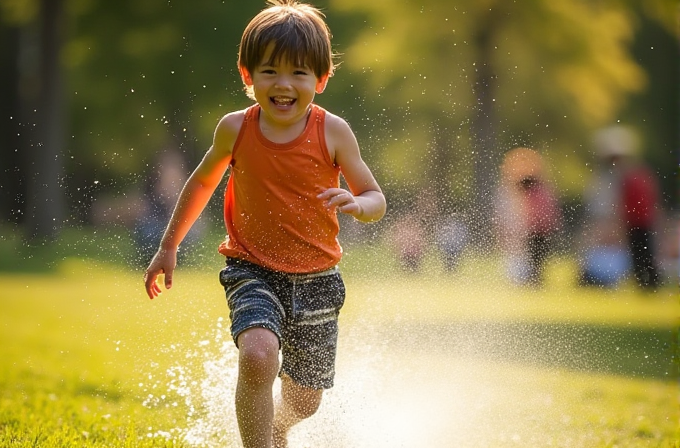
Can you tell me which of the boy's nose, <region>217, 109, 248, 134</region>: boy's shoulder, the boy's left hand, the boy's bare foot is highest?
the boy's nose

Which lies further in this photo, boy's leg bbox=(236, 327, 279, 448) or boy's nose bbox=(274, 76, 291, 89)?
boy's nose bbox=(274, 76, 291, 89)

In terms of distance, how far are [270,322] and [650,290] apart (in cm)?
1080

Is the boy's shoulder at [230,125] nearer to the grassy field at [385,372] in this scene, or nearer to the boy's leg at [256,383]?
the boy's leg at [256,383]

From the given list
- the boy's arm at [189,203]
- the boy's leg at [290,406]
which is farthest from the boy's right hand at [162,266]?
the boy's leg at [290,406]

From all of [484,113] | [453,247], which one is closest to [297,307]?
[453,247]

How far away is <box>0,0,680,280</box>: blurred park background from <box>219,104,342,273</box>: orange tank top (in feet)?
54.3

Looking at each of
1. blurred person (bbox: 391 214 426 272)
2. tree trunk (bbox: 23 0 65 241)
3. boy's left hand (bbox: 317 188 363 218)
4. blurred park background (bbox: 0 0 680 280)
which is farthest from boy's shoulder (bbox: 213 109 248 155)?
tree trunk (bbox: 23 0 65 241)

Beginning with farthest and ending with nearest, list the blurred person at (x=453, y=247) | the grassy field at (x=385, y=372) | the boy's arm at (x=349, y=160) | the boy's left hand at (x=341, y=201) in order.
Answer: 1. the blurred person at (x=453, y=247)
2. the grassy field at (x=385, y=372)
3. the boy's arm at (x=349, y=160)
4. the boy's left hand at (x=341, y=201)

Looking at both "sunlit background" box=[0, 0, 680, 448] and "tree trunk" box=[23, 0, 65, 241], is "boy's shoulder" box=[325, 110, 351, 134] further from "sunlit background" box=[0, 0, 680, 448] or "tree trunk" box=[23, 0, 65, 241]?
"tree trunk" box=[23, 0, 65, 241]

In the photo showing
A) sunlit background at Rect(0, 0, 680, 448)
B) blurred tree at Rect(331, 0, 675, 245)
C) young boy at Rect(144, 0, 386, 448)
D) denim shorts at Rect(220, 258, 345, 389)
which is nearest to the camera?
denim shorts at Rect(220, 258, 345, 389)

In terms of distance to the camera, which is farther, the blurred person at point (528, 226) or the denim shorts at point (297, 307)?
the blurred person at point (528, 226)

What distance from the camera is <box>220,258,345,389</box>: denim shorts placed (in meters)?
3.74

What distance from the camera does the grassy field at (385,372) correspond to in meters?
4.57

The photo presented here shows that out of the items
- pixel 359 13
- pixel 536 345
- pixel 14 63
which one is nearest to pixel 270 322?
pixel 536 345
